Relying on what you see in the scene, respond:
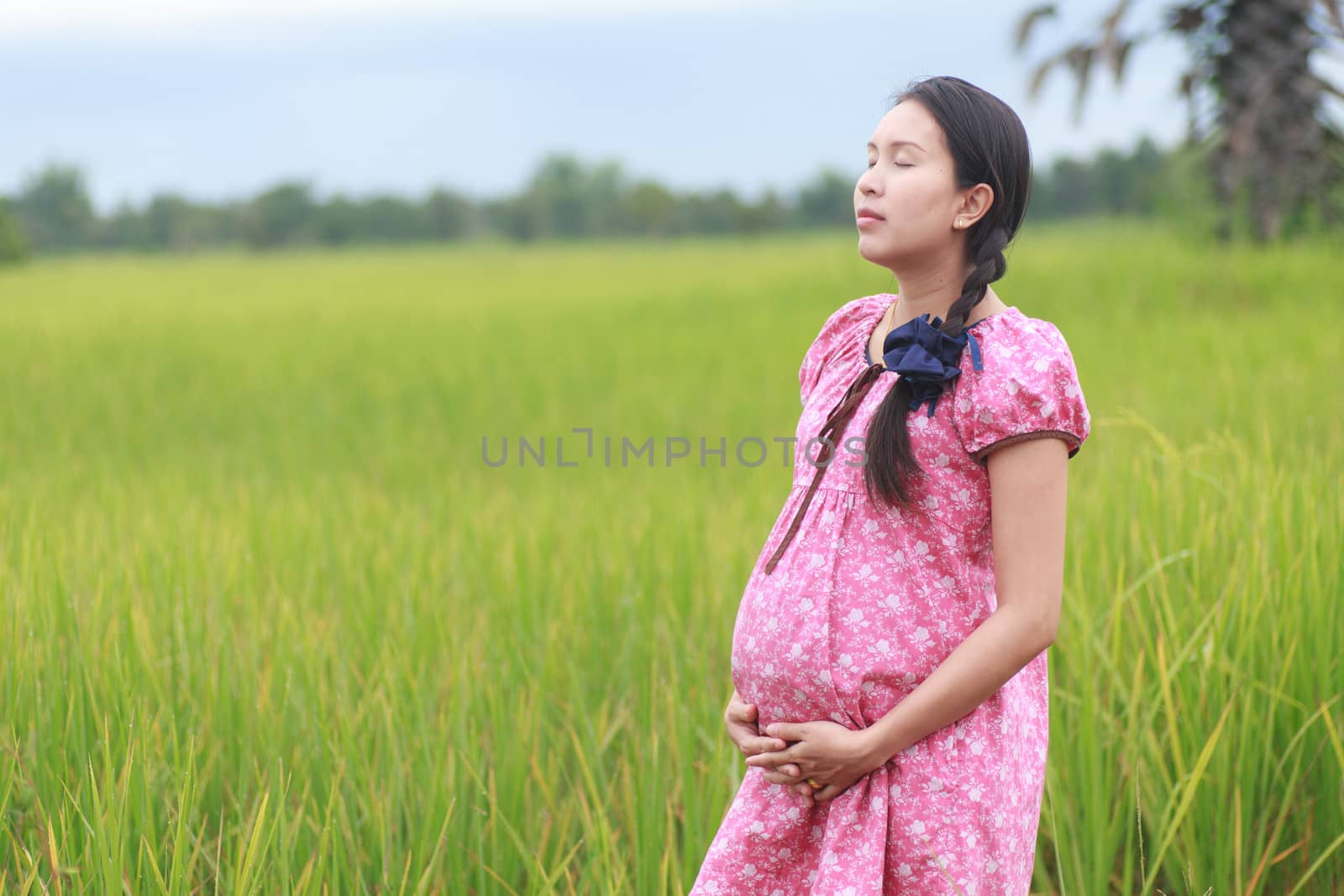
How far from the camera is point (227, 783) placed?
1771 millimetres

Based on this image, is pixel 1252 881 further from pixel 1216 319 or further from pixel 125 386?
pixel 125 386

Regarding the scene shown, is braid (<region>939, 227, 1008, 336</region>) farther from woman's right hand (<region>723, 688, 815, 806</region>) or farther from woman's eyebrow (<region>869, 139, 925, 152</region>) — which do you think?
woman's right hand (<region>723, 688, 815, 806</region>)

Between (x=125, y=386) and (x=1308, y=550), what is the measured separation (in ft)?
18.6

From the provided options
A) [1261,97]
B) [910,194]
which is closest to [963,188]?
[910,194]

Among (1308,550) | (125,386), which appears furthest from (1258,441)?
(125,386)

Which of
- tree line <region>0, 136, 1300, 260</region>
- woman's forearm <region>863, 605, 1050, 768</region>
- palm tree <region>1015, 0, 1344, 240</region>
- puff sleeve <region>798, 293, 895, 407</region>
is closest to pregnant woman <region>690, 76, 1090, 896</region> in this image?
woman's forearm <region>863, 605, 1050, 768</region>

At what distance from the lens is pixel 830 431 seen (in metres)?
1.14

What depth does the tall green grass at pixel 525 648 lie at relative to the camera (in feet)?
5.32

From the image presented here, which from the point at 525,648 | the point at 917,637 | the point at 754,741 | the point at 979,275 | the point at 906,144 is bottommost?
the point at 525,648

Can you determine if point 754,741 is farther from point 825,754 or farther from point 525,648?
point 525,648

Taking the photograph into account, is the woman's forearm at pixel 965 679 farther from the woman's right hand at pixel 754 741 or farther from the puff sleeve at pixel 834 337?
the puff sleeve at pixel 834 337

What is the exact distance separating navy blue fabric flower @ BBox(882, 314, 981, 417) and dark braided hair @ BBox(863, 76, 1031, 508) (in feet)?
0.05

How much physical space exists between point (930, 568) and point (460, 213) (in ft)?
168

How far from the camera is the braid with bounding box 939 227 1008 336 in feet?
3.45
